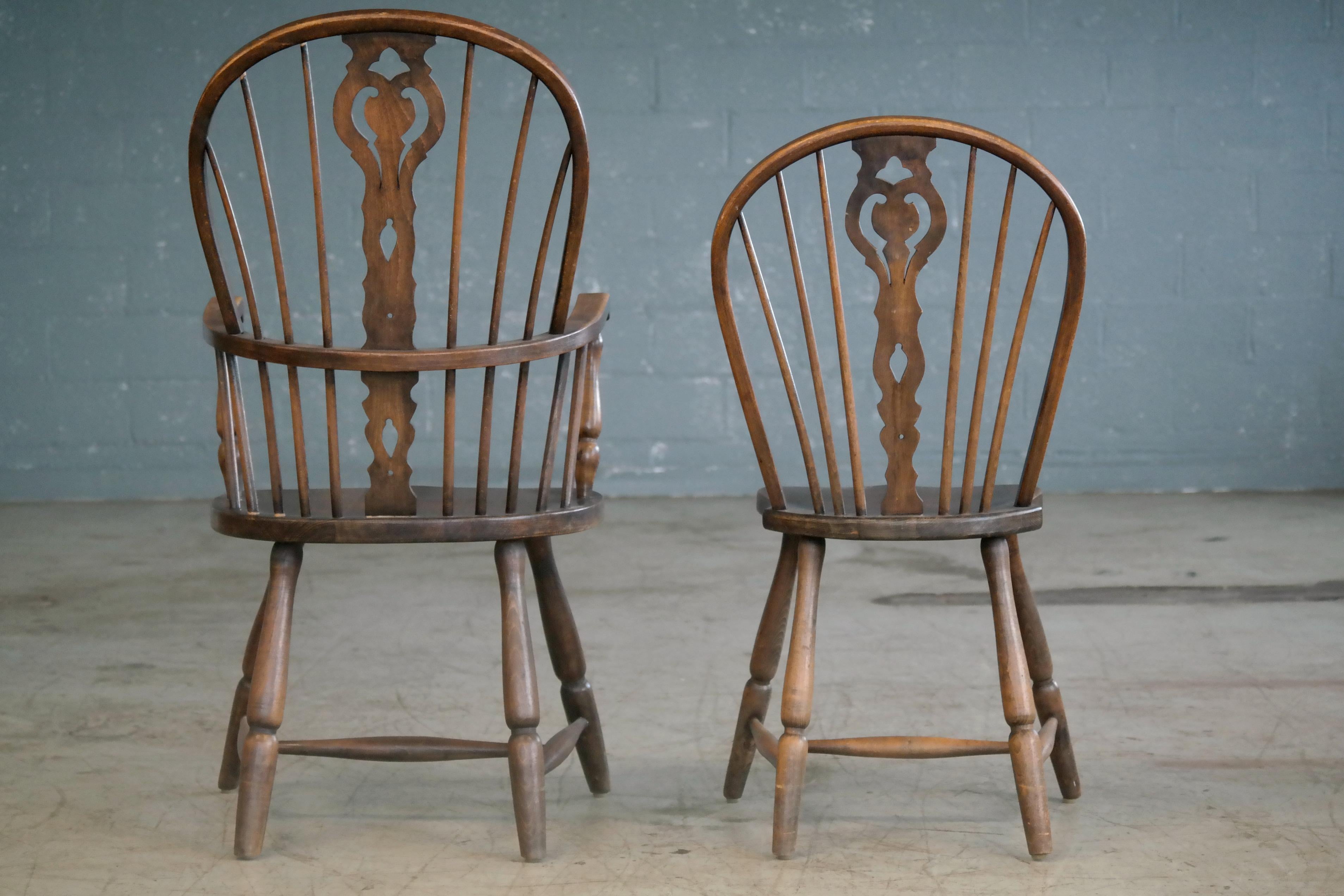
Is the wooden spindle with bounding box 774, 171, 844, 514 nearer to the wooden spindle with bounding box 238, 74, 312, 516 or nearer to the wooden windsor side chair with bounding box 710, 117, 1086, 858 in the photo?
the wooden windsor side chair with bounding box 710, 117, 1086, 858

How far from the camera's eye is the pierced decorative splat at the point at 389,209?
150 centimetres

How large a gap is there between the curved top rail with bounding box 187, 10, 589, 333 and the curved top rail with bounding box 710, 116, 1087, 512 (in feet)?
0.59

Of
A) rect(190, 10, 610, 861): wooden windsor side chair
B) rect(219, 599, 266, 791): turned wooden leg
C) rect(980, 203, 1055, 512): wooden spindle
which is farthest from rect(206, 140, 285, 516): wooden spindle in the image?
rect(980, 203, 1055, 512): wooden spindle

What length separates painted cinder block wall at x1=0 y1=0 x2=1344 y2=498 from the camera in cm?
470

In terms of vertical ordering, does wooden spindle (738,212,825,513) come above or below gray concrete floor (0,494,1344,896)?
above

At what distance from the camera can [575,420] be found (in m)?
1.64

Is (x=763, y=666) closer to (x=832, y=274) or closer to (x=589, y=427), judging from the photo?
(x=589, y=427)

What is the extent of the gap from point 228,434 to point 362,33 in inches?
18.7

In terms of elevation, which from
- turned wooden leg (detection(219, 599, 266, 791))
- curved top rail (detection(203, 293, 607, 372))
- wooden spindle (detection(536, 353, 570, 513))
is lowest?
turned wooden leg (detection(219, 599, 266, 791))

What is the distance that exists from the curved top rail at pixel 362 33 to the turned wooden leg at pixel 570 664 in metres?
0.49

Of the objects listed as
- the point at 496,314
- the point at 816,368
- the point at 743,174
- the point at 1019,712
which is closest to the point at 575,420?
the point at 496,314

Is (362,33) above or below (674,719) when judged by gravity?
above

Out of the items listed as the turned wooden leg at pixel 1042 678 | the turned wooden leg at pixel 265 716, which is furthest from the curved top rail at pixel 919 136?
the turned wooden leg at pixel 265 716

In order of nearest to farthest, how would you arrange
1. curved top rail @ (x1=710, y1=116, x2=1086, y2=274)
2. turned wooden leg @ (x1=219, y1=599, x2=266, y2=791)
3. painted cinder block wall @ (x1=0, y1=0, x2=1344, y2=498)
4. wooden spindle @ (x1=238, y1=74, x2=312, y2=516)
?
wooden spindle @ (x1=238, y1=74, x2=312, y2=516), curved top rail @ (x1=710, y1=116, x2=1086, y2=274), turned wooden leg @ (x1=219, y1=599, x2=266, y2=791), painted cinder block wall @ (x1=0, y1=0, x2=1344, y2=498)
